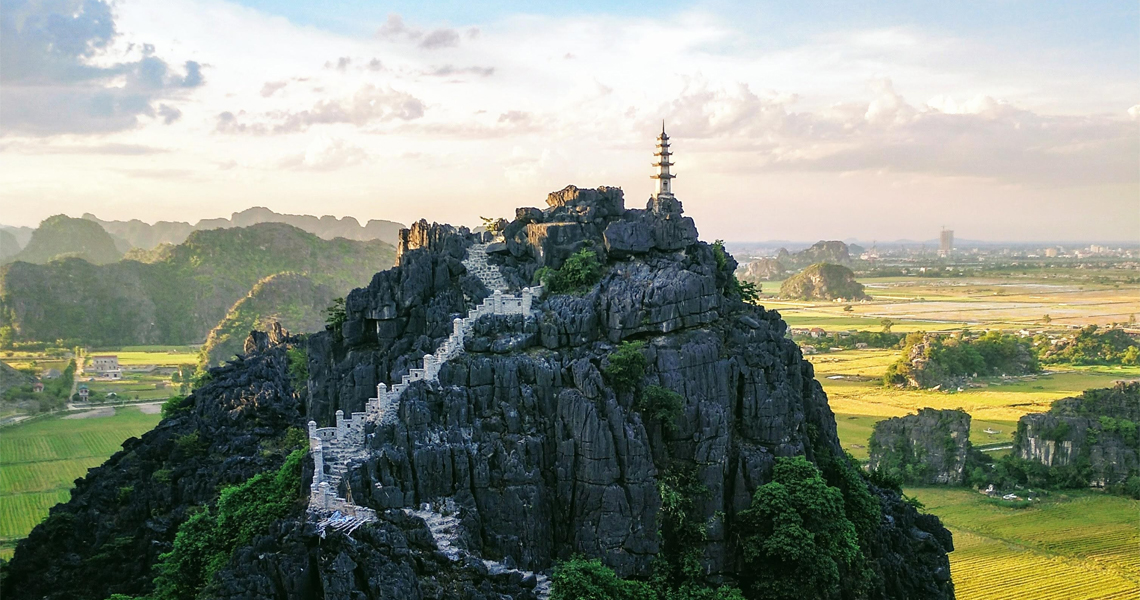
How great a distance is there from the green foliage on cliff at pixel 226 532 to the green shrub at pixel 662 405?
1502 cm

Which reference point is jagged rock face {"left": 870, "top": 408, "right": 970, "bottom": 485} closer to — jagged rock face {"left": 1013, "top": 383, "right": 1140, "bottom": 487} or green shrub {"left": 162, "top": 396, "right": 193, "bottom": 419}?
jagged rock face {"left": 1013, "top": 383, "right": 1140, "bottom": 487}

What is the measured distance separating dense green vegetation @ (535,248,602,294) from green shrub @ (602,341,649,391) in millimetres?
4813

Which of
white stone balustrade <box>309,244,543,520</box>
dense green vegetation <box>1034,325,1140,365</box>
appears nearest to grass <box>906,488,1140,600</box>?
white stone balustrade <box>309,244,543,520</box>

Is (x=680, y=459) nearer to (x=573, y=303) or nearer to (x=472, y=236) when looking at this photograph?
(x=573, y=303)

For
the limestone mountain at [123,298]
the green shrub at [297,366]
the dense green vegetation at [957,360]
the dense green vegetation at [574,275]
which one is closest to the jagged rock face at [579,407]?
the dense green vegetation at [574,275]

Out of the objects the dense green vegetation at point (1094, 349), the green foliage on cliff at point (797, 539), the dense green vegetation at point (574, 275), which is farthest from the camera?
the dense green vegetation at point (1094, 349)

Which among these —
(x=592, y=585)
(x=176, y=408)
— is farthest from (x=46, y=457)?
(x=592, y=585)

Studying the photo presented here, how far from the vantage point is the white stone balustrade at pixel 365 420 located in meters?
33.8

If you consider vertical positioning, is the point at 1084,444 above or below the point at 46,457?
above

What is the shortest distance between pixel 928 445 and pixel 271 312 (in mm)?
119927

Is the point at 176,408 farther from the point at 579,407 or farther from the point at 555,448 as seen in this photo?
the point at 579,407

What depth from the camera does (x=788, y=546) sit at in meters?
34.2

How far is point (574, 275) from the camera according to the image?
→ 4006cm

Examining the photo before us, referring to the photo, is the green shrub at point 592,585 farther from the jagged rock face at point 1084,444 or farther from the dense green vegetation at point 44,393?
the dense green vegetation at point 44,393
